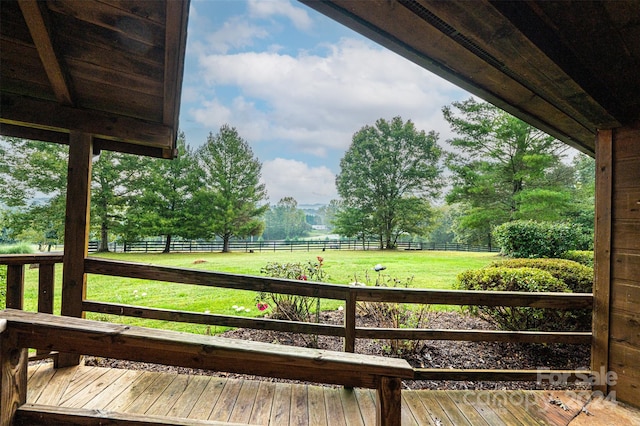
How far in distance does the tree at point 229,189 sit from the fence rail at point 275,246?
1.93 feet

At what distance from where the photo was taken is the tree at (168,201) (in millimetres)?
10180

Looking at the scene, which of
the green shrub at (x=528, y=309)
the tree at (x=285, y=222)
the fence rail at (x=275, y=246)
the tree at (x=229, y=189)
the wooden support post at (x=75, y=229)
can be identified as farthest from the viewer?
the tree at (x=285, y=222)

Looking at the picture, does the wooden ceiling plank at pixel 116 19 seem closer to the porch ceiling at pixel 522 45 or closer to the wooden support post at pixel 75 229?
the wooden support post at pixel 75 229

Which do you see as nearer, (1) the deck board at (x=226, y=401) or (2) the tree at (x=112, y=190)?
(1) the deck board at (x=226, y=401)

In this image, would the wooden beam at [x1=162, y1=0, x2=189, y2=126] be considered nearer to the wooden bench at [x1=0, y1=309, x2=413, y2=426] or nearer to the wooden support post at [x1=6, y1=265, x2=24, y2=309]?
the wooden bench at [x1=0, y1=309, x2=413, y2=426]

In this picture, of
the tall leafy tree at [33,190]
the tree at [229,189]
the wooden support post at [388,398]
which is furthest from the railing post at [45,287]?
the tree at [229,189]

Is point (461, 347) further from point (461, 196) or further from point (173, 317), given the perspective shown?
point (461, 196)

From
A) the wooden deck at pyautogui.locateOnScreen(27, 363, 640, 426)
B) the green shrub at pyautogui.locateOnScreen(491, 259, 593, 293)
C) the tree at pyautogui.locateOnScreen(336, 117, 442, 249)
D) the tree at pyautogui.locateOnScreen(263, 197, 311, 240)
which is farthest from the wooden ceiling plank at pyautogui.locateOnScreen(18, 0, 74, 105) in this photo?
the tree at pyautogui.locateOnScreen(336, 117, 442, 249)

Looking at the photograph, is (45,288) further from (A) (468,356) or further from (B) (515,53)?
(A) (468,356)

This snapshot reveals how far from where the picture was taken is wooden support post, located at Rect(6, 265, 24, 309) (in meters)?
2.09

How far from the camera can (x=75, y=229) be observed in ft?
7.05

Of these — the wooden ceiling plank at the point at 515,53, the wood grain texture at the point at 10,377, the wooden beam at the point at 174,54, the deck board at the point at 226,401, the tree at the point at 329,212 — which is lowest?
the deck board at the point at 226,401

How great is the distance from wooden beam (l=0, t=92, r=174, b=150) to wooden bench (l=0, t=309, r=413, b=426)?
1778 millimetres

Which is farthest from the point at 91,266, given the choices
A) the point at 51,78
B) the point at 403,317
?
the point at 403,317
